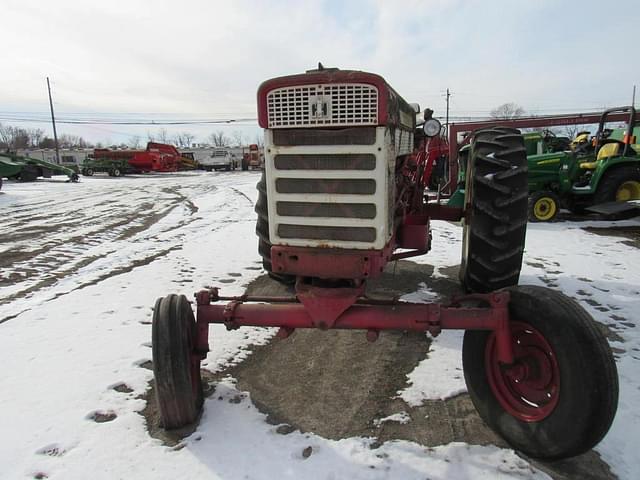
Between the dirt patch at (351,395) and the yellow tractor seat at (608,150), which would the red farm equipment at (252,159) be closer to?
the yellow tractor seat at (608,150)

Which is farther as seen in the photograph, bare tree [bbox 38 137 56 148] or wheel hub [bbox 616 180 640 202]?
bare tree [bbox 38 137 56 148]

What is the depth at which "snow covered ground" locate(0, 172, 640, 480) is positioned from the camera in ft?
7.24

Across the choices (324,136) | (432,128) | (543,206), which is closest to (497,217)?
(432,128)

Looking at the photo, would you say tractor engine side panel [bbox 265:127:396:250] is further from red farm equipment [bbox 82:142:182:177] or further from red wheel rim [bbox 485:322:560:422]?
red farm equipment [bbox 82:142:182:177]

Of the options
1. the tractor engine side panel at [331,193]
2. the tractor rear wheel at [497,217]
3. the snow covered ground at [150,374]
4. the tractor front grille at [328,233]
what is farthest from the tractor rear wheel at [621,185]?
the tractor front grille at [328,233]

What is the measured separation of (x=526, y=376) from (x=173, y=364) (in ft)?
6.27

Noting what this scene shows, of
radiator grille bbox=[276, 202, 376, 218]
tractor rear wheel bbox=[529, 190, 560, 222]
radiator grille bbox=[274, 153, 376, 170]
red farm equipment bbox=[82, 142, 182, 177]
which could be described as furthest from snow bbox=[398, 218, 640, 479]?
red farm equipment bbox=[82, 142, 182, 177]

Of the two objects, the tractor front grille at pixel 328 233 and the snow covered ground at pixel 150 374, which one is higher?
the tractor front grille at pixel 328 233

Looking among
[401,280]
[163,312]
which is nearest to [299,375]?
[163,312]

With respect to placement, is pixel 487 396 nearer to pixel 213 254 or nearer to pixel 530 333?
pixel 530 333

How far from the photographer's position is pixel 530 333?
7.72 feet

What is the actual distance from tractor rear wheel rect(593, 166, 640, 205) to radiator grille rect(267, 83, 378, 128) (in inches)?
355

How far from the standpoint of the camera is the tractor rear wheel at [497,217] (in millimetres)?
3482

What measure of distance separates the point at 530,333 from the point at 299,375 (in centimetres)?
157
